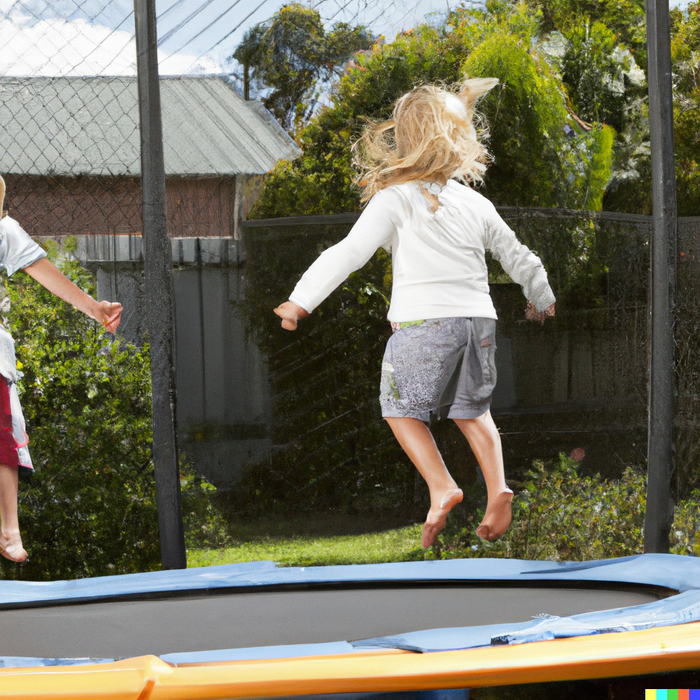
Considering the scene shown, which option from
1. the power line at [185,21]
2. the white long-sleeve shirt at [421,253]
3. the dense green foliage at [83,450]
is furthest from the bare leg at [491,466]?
the power line at [185,21]

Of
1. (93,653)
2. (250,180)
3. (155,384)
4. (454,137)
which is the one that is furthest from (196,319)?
(93,653)

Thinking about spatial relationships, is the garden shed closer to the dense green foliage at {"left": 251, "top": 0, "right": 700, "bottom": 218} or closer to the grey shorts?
the dense green foliage at {"left": 251, "top": 0, "right": 700, "bottom": 218}

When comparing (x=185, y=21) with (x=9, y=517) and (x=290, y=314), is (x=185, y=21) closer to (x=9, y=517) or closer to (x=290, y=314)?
(x=290, y=314)

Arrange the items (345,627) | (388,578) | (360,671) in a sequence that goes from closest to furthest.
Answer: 1. (360,671)
2. (345,627)
3. (388,578)

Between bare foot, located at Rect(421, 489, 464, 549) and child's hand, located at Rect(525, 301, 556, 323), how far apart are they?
32.1 inches

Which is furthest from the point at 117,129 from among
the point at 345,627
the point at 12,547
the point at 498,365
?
the point at 345,627

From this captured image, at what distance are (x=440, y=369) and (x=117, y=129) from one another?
172cm

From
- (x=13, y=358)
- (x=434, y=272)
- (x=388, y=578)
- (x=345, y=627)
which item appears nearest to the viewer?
(x=345, y=627)

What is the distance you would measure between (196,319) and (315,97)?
109 cm

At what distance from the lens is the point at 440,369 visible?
3.15 m

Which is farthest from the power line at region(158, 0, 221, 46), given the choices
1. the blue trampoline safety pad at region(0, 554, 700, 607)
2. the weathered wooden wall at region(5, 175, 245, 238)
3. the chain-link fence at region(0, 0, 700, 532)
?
the blue trampoline safety pad at region(0, 554, 700, 607)

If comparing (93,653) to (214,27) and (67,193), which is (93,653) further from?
(214,27)

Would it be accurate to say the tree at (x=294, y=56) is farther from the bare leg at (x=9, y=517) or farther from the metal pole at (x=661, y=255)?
the bare leg at (x=9, y=517)

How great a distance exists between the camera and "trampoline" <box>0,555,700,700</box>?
1.50 meters
